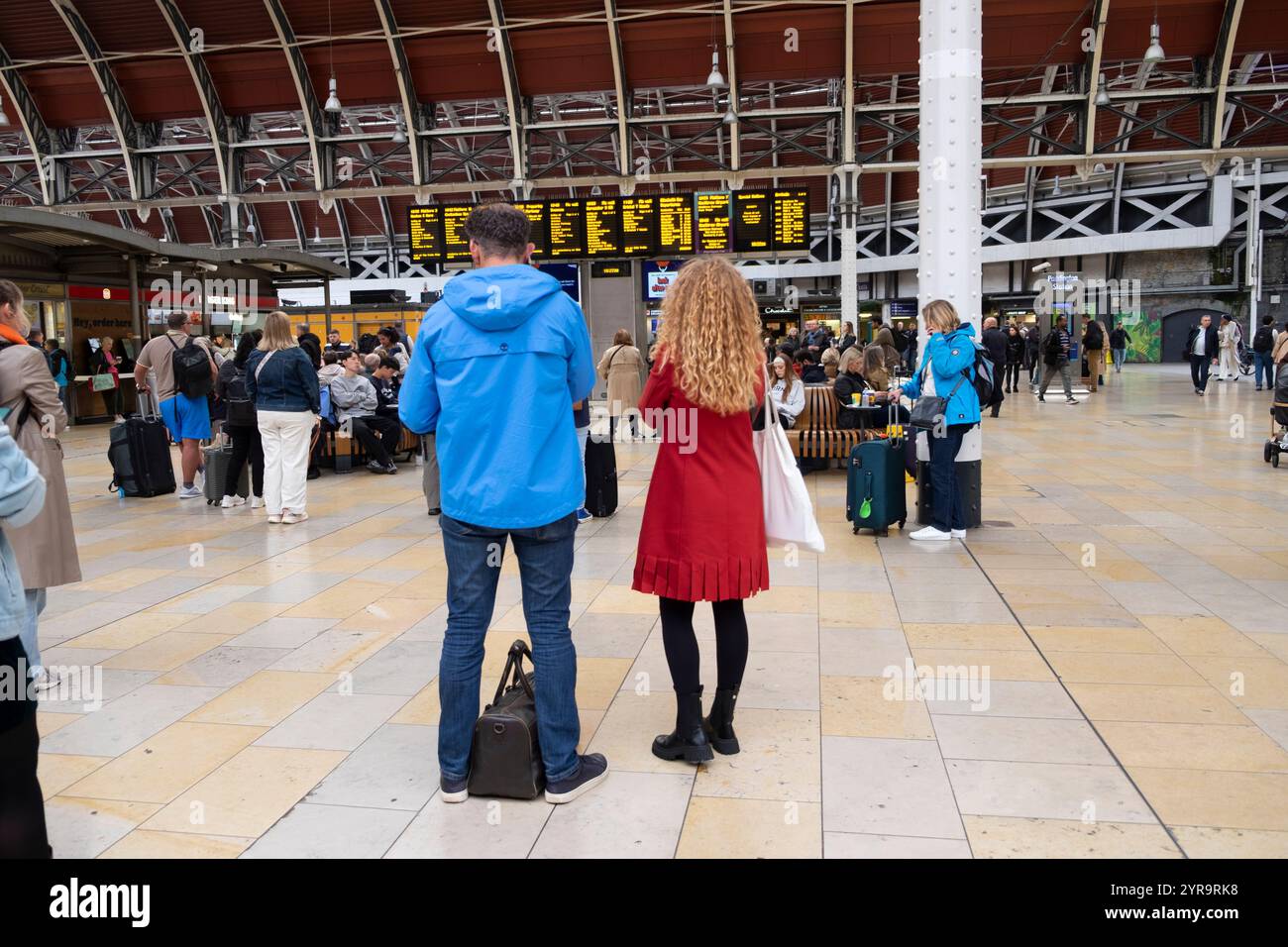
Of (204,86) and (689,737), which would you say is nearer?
(689,737)

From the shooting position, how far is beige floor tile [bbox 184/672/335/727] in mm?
4273

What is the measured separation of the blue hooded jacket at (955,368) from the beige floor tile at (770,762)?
387 cm

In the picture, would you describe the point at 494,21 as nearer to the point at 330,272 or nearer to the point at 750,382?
the point at 330,272

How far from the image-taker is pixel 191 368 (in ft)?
33.4

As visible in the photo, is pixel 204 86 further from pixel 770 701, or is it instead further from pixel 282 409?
pixel 770 701

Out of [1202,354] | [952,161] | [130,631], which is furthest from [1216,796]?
[1202,354]

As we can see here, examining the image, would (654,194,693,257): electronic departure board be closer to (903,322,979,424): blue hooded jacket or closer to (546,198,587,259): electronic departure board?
(546,198,587,259): electronic departure board

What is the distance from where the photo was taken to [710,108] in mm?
32562

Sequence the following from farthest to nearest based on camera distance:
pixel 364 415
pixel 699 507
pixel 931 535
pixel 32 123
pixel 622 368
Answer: pixel 32 123 < pixel 622 368 < pixel 364 415 < pixel 931 535 < pixel 699 507

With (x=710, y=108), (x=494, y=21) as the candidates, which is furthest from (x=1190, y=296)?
(x=494, y=21)

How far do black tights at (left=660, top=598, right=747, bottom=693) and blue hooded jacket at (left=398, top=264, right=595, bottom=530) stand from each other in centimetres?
62

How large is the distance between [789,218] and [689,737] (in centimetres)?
1618

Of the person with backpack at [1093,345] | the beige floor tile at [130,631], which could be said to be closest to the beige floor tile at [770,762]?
the beige floor tile at [130,631]

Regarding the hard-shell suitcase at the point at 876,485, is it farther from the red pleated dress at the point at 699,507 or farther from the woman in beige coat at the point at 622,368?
the woman in beige coat at the point at 622,368
